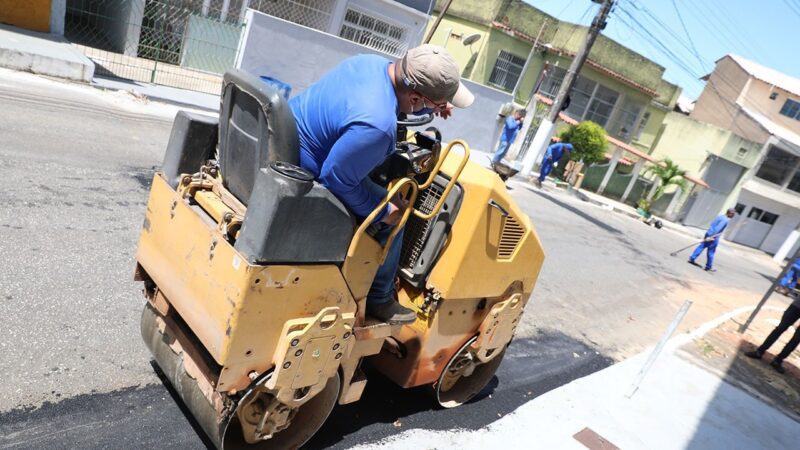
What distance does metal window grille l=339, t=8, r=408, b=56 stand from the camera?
17.7m

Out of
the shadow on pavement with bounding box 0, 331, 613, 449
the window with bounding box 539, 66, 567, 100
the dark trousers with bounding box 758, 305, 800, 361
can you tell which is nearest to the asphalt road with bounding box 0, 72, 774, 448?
the shadow on pavement with bounding box 0, 331, 613, 449

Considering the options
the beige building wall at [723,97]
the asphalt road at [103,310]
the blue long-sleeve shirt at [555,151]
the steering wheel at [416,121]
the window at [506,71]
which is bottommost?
the asphalt road at [103,310]

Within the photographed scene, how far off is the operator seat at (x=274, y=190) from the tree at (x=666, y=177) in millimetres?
26089

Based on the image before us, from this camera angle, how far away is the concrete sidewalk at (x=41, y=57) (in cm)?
891

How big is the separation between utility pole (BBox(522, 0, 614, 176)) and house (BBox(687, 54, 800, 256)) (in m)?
14.9

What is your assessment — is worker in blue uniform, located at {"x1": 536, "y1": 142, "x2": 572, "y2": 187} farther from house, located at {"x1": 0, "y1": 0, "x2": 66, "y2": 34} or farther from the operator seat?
the operator seat

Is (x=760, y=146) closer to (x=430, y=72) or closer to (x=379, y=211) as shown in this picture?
(x=430, y=72)

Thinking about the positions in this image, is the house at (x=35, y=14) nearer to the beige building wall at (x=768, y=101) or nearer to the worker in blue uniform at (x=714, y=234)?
the worker in blue uniform at (x=714, y=234)

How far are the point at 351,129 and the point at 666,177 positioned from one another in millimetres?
26382

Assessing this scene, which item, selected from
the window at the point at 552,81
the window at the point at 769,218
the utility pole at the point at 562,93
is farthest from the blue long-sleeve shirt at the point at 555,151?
the window at the point at 769,218

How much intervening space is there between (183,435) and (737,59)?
136ft

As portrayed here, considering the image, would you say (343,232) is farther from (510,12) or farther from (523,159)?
(510,12)

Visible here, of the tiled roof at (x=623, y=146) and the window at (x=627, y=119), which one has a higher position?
the window at (x=627, y=119)

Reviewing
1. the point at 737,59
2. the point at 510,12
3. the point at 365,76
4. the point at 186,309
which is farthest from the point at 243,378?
the point at 737,59
